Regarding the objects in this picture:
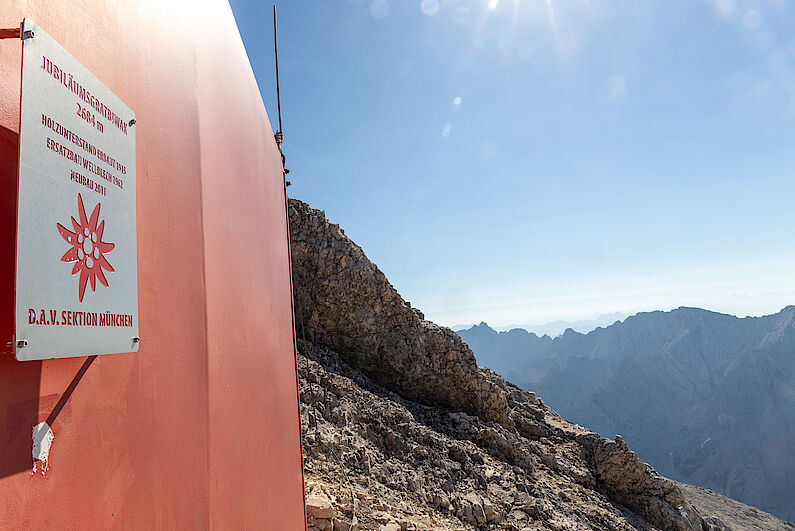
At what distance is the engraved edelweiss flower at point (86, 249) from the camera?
1.28 meters

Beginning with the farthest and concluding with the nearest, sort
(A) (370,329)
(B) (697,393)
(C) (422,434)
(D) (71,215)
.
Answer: (B) (697,393), (A) (370,329), (C) (422,434), (D) (71,215)

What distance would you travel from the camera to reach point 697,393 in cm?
8294

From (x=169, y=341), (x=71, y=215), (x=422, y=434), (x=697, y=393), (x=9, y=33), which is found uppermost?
(x=9, y=33)

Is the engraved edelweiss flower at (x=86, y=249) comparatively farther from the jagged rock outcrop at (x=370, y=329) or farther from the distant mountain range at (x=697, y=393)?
the distant mountain range at (x=697, y=393)

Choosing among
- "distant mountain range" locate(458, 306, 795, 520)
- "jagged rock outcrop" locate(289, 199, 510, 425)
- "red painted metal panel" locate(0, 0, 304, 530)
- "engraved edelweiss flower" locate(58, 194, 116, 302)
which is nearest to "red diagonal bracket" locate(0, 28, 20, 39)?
"red painted metal panel" locate(0, 0, 304, 530)

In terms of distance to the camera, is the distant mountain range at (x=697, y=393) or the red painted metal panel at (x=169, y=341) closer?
the red painted metal panel at (x=169, y=341)

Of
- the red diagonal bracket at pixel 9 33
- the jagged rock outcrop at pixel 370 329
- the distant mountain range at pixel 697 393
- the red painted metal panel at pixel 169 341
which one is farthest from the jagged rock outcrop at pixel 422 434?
the distant mountain range at pixel 697 393

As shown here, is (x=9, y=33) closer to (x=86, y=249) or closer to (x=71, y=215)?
(x=71, y=215)

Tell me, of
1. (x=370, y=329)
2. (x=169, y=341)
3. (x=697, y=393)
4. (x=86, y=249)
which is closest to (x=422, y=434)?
(x=370, y=329)

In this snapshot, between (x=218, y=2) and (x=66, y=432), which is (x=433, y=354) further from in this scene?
(x=66, y=432)

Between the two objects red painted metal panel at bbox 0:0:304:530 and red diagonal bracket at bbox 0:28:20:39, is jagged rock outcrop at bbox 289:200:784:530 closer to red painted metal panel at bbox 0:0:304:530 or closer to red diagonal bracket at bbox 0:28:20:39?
red painted metal panel at bbox 0:0:304:530

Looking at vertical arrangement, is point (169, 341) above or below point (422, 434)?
above

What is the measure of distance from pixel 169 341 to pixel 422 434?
9.30 meters

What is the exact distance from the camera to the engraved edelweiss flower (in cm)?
128
